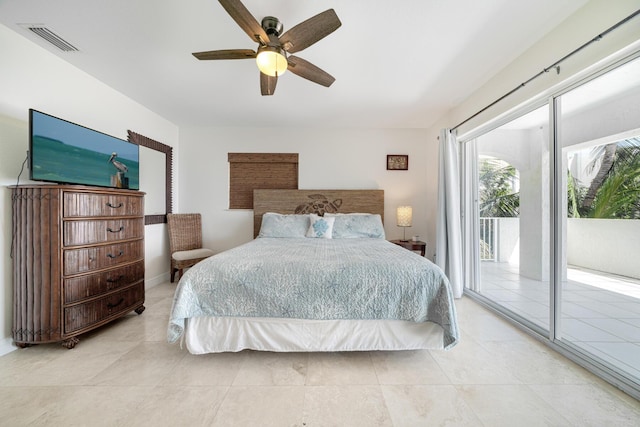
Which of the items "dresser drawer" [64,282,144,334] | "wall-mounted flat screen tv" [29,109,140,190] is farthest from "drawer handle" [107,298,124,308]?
"wall-mounted flat screen tv" [29,109,140,190]

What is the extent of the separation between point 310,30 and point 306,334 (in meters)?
1.96

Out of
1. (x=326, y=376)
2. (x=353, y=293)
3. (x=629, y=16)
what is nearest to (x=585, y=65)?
(x=629, y=16)

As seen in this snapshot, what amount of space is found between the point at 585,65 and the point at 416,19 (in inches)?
44.1

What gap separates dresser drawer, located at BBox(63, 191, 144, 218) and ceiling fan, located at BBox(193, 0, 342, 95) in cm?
140

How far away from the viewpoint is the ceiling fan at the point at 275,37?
4.57 ft

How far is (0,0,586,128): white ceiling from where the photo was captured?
161 centimetres

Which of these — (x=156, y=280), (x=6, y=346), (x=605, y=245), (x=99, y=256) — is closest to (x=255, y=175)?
(x=156, y=280)

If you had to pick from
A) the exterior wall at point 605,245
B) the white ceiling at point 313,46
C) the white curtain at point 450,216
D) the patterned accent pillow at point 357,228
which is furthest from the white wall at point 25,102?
the exterior wall at point 605,245

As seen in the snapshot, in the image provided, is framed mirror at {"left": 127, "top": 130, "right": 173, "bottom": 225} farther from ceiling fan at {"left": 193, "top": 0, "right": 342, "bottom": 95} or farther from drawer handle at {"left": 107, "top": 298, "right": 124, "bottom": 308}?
ceiling fan at {"left": 193, "top": 0, "right": 342, "bottom": 95}

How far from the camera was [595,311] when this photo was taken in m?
2.22

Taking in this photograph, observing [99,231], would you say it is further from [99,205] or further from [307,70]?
[307,70]

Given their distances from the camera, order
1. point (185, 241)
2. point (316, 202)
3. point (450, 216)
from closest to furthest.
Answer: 1. point (450, 216)
2. point (185, 241)
3. point (316, 202)

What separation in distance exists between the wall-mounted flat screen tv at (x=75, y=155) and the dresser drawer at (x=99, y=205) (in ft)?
0.73

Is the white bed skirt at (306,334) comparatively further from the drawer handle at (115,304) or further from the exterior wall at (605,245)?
the exterior wall at (605,245)
